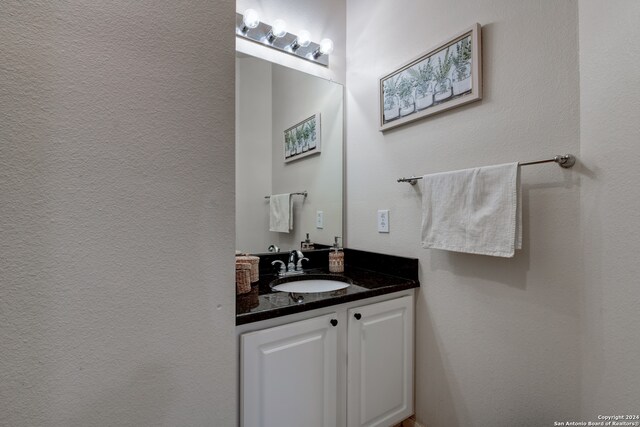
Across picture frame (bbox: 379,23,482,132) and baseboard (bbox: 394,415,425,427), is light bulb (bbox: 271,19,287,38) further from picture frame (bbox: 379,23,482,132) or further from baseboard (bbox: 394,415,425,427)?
baseboard (bbox: 394,415,425,427)

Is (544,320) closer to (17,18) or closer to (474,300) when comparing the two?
(474,300)

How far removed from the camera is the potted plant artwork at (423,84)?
4.39 ft

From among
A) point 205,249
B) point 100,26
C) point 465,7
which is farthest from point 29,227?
point 465,7

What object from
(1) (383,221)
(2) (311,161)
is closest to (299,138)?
(2) (311,161)

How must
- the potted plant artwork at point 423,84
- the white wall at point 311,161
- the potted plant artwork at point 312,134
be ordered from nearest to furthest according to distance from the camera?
the potted plant artwork at point 423,84 → the white wall at point 311,161 → the potted plant artwork at point 312,134

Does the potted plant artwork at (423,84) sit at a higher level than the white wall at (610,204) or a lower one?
higher

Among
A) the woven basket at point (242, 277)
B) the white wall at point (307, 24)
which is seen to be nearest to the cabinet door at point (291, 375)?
the woven basket at point (242, 277)

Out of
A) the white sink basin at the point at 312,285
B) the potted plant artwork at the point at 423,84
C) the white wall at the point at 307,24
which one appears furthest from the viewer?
the white wall at the point at 307,24

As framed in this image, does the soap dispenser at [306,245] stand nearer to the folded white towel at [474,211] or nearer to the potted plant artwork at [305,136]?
the potted plant artwork at [305,136]

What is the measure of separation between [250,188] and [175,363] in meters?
1.01

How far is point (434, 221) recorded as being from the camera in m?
1.25

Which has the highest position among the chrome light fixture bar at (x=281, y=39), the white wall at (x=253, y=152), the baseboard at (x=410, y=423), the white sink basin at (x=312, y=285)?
the chrome light fixture bar at (x=281, y=39)

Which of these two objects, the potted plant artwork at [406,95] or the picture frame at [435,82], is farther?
the potted plant artwork at [406,95]

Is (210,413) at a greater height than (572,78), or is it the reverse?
(572,78)
